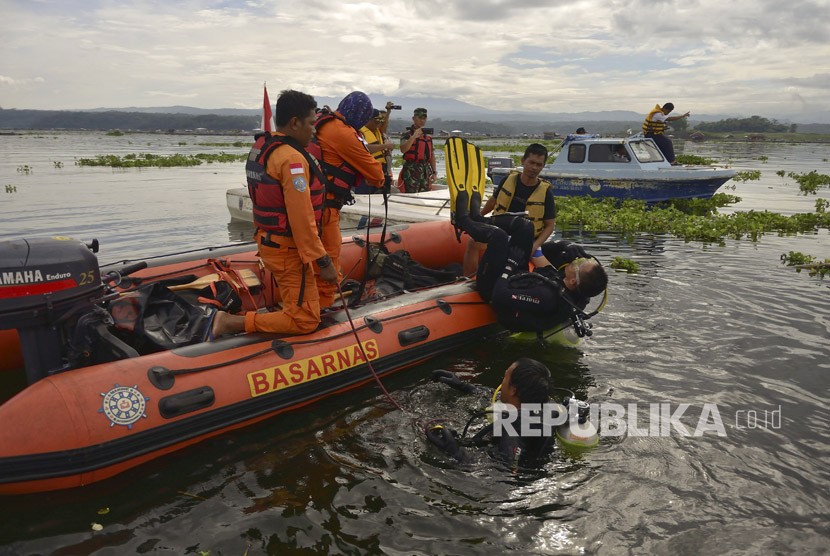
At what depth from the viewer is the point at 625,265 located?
8.97 meters

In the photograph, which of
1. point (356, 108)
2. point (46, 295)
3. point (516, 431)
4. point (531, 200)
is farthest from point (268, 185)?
point (531, 200)

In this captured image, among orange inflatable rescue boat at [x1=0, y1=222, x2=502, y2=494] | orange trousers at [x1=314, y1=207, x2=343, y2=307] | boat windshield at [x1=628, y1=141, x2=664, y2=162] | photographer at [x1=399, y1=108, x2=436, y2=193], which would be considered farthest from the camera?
boat windshield at [x1=628, y1=141, x2=664, y2=162]

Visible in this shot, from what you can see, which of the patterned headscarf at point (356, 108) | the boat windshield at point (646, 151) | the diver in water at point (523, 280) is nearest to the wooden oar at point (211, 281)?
the patterned headscarf at point (356, 108)

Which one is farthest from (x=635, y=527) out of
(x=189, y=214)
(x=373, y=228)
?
(x=189, y=214)

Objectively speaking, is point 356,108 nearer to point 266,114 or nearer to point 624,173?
point 266,114

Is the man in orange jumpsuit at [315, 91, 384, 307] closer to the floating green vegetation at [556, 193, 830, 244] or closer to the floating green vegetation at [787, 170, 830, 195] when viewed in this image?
the floating green vegetation at [556, 193, 830, 244]

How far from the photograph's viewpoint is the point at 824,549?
127 inches

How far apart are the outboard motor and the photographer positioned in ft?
23.3

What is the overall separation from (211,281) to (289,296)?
3.94 feet

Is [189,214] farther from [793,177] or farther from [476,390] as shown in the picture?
[793,177]

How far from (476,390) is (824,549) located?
2.29 meters

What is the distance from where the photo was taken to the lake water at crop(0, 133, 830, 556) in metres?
3.28

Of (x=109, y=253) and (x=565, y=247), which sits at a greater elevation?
(x=565, y=247)

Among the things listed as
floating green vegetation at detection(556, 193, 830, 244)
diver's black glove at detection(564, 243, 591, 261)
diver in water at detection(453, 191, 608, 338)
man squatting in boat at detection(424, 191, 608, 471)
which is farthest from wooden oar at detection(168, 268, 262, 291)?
floating green vegetation at detection(556, 193, 830, 244)
